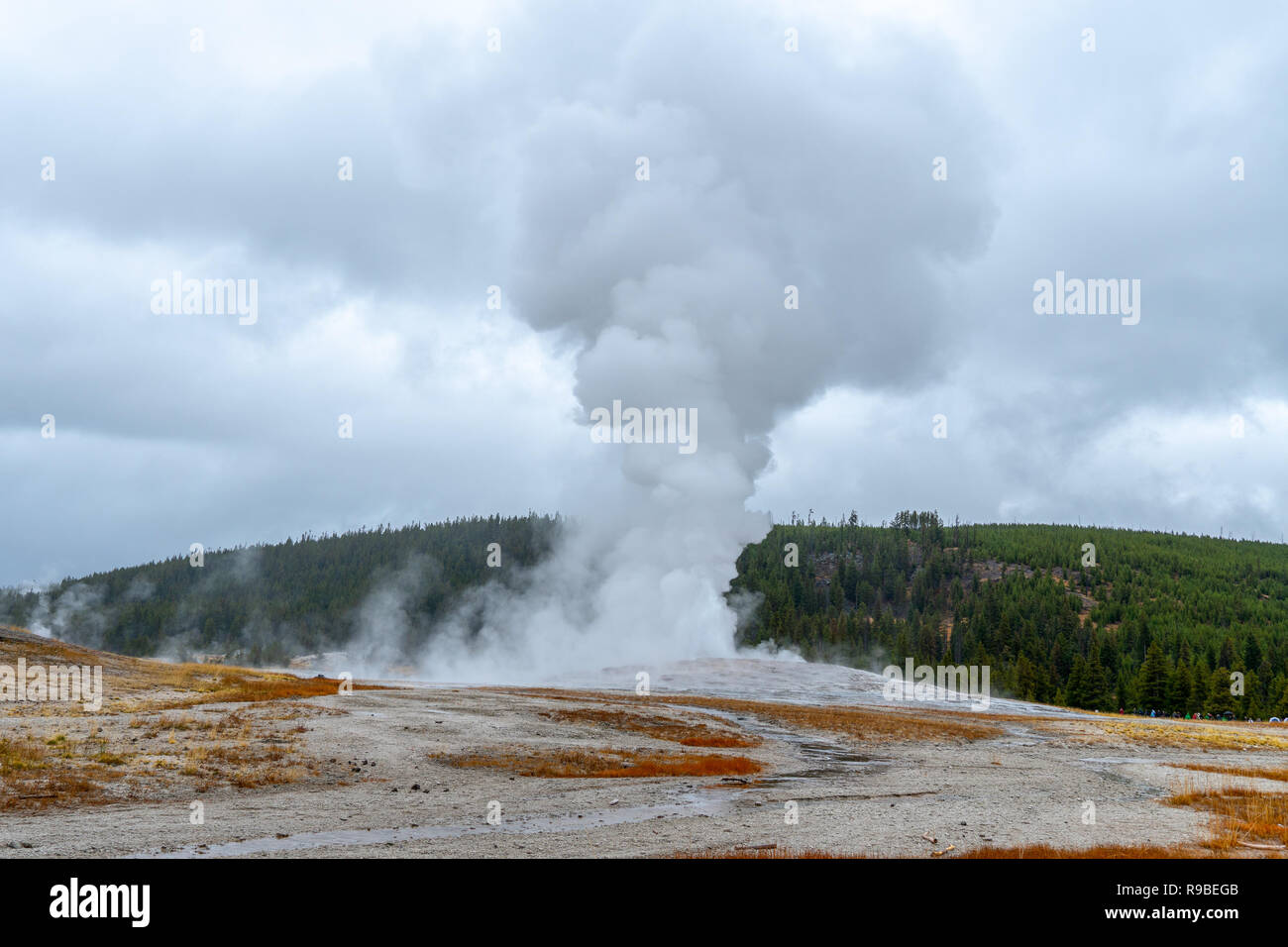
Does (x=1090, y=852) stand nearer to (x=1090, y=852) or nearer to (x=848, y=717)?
(x=1090, y=852)

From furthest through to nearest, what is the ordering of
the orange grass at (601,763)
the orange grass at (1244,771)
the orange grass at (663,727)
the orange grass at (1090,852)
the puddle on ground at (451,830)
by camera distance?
the orange grass at (663,727)
the orange grass at (1244,771)
the orange grass at (601,763)
the orange grass at (1090,852)
the puddle on ground at (451,830)

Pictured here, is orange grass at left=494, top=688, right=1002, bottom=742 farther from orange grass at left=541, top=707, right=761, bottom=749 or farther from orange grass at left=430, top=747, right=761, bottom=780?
orange grass at left=430, top=747, right=761, bottom=780

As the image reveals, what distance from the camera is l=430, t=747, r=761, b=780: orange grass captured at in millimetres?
33125

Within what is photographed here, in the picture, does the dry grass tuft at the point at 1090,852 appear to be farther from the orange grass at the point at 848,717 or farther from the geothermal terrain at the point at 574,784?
the orange grass at the point at 848,717

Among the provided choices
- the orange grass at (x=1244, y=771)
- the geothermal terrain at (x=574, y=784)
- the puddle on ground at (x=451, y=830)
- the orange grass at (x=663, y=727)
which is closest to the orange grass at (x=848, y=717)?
the geothermal terrain at (x=574, y=784)

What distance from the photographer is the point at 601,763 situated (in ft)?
117

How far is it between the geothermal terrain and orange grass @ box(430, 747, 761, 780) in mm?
190

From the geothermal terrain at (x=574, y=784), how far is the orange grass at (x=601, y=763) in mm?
190

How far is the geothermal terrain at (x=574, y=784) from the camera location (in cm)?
1931

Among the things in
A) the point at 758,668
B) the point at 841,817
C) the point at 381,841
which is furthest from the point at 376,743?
the point at 758,668

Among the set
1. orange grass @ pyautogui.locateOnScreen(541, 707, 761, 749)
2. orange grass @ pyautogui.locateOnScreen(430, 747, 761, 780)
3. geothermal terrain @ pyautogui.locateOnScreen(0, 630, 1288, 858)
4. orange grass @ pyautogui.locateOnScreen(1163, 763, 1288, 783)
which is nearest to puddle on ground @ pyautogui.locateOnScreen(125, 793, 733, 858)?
geothermal terrain @ pyautogui.locateOnScreen(0, 630, 1288, 858)

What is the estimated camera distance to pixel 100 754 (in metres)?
28.3
